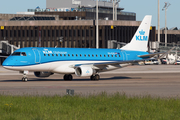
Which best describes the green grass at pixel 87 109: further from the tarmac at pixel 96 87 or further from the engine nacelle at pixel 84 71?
the engine nacelle at pixel 84 71

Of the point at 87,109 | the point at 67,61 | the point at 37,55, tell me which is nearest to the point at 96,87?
the point at 37,55

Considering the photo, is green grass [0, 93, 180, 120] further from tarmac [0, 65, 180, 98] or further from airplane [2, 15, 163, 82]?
airplane [2, 15, 163, 82]

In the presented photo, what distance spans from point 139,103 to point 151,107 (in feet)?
4.69


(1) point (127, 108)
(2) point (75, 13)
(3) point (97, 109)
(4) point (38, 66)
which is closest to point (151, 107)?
(1) point (127, 108)

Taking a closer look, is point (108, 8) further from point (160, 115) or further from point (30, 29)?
point (160, 115)

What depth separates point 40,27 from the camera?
104 m

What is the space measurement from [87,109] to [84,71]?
893 inches

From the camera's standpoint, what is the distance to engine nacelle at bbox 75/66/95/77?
37938 millimetres

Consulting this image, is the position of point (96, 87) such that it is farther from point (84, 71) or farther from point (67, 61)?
point (67, 61)

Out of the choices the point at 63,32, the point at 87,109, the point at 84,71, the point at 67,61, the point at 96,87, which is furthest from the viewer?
the point at 63,32

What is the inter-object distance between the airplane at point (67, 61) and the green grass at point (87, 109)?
18.3 m

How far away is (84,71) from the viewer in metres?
38.0

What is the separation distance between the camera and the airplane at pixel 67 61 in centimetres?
3700

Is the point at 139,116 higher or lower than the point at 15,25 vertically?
lower
